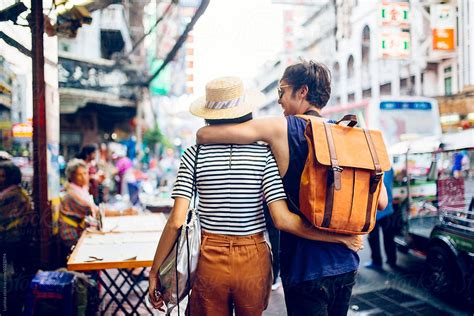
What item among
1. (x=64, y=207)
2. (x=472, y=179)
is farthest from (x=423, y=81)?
(x=64, y=207)

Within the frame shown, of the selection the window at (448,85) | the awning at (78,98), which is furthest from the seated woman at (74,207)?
the window at (448,85)

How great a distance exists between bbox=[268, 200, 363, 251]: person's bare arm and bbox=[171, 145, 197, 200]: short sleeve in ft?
1.43

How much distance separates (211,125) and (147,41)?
2198 centimetres

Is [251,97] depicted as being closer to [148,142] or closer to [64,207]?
[64,207]

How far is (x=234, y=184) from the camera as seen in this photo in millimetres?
2090

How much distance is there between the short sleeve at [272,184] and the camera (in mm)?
2078

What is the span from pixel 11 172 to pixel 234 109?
2606mm

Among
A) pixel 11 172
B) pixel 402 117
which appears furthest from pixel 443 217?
pixel 402 117

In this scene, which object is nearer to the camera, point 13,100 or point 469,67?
point 13,100

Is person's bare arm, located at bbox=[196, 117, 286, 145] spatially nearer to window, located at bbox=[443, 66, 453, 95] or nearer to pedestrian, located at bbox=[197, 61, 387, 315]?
pedestrian, located at bbox=[197, 61, 387, 315]

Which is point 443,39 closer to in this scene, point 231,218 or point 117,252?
point 117,252

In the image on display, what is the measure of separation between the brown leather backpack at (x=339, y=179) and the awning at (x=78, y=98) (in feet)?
39.7

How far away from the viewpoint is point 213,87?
89.4 inches

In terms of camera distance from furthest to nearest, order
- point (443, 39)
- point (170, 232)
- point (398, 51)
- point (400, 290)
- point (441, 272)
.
Answer: point (398, 51), point (443, 39), point (400, 290), point (441, 272), point (170, 232)
